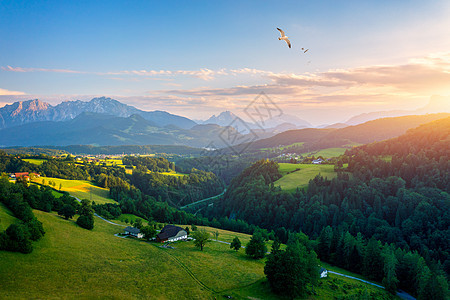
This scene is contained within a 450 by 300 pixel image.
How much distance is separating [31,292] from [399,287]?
5669 cm

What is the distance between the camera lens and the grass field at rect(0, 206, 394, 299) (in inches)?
1110

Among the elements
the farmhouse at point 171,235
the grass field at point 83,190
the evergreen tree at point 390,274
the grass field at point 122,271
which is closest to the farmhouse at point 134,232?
the farmhouse at point 171,235

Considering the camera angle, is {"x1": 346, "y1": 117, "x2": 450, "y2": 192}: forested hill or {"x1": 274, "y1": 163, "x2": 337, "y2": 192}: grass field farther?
{"x1": 274, "y1": 163, "x2": 337, "y2": 192}: grass field

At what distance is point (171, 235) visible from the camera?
56094 mm

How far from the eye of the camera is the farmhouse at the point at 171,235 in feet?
181

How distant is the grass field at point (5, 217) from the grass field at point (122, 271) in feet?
1.83

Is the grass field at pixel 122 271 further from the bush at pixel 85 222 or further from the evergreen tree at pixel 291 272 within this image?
the evergreen tree at pixel 291 272

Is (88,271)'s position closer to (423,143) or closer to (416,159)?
(416,159)

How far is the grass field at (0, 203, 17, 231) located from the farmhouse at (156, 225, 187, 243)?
26037 millimetres

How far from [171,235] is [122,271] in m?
21.5

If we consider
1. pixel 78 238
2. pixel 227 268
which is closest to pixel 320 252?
pixel 227 268

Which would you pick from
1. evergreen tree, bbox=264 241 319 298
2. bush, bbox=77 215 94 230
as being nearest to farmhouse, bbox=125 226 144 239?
bush, bbox=77 215 94 230

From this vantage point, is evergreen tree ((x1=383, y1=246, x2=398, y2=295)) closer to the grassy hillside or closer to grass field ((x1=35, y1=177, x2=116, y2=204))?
the grassy hillside

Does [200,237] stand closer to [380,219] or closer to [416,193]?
[380,219]
